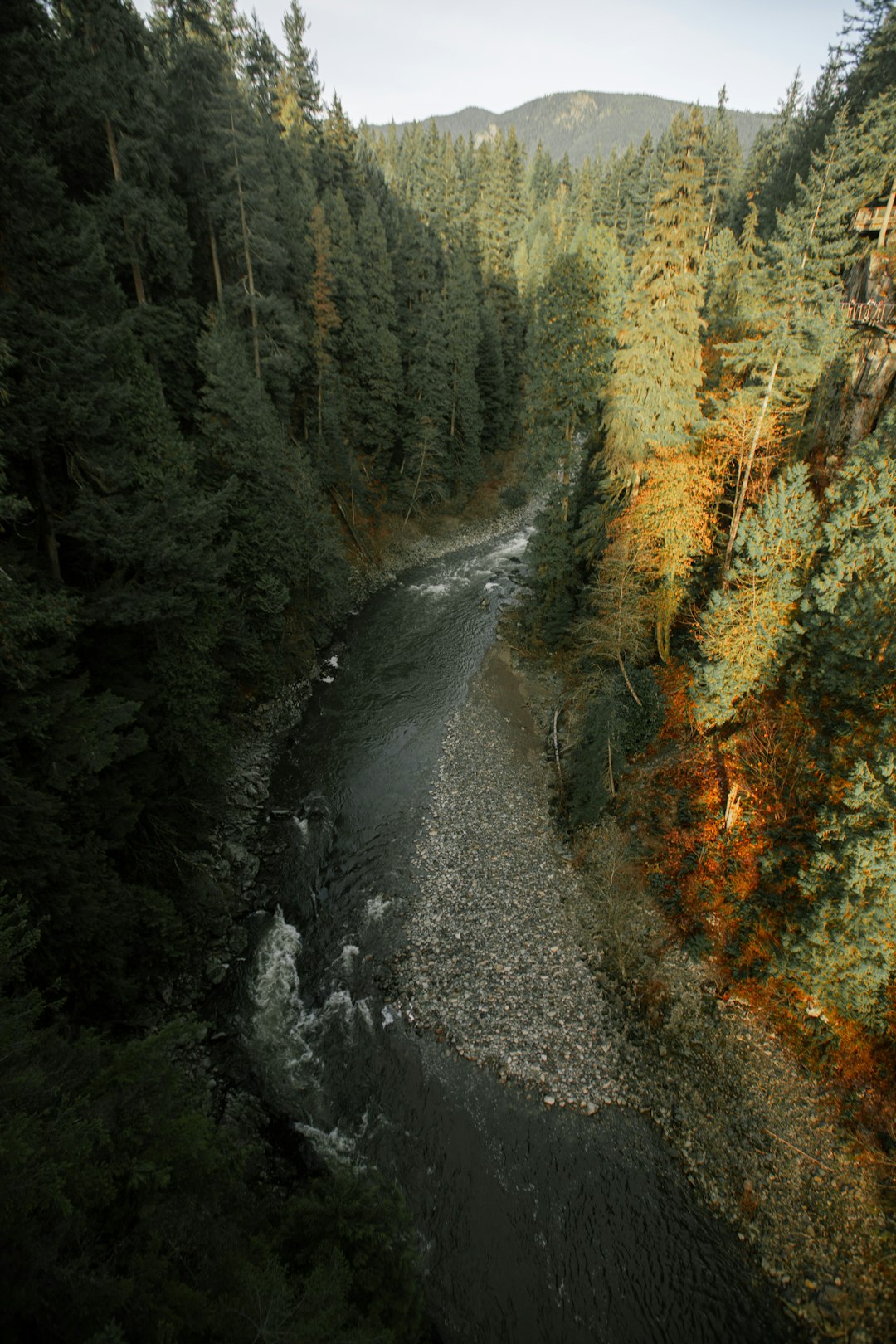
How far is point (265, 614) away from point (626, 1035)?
19.8 metres

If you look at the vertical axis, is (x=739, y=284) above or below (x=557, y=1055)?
above

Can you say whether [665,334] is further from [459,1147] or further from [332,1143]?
[332,1143]

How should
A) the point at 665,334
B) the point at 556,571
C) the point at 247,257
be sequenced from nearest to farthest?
the point at 665,334, the point at 247,257, the point at 556,571

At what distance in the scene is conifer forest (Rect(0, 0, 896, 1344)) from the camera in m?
8.29

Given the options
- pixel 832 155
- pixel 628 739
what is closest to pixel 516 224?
pixel 832 155

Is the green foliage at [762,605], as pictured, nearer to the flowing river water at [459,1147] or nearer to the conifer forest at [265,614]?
the conifer forest at [265,614]

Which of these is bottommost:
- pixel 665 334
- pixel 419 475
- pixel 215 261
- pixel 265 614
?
pixel 265 614

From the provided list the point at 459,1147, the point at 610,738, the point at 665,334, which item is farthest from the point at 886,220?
the point at 459,1147

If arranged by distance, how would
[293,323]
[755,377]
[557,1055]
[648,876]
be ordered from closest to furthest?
1. [557,1055]
2. [648,876]
3. [755,377]
4. [293,323]

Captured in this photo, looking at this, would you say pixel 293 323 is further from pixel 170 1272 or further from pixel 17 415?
pixel 170 1272

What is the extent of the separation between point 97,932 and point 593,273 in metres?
31.0

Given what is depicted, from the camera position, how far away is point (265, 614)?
24609mm

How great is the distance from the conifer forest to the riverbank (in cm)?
103

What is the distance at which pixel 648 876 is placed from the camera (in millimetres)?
17734
